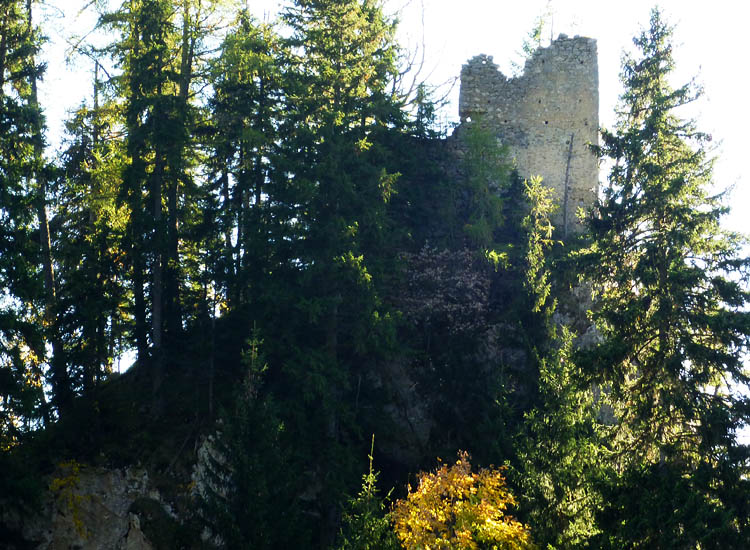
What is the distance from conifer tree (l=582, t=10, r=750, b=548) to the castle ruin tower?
957 centimetres

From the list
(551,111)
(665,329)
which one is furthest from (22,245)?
(551,111)

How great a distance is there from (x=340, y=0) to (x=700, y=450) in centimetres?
1521

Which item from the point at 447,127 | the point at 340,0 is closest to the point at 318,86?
the point at 340,0

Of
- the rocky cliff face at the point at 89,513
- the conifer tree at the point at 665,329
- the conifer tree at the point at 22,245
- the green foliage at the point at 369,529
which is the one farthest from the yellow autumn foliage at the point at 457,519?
the conifer tree at the point at 22,245

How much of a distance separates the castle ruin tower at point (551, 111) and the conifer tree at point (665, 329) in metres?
9.57

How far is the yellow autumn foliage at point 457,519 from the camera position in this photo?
1434 cm

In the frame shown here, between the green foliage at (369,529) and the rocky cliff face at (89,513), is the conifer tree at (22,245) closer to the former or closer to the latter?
the rocky cliff face at (89,513)

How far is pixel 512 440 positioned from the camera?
19547 mm

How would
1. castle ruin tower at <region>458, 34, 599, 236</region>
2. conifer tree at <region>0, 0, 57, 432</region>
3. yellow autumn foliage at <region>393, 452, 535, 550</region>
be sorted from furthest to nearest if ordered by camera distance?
castle ruin tower at <region>458, 34, 599, 236</region> → conifer tree at <region>0, 0, 57, 432</region> → yellow autumn foliage at <region>393, 452, 535, 550</region>

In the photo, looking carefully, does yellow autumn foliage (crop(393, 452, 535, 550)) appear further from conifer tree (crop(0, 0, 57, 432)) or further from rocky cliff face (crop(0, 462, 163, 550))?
conifer tree (crop(0, 0, 57, 432))

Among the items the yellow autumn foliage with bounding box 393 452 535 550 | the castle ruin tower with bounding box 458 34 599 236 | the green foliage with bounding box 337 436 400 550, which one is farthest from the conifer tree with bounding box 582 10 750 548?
the castle ruin tower with bounding box 458 34 599 236

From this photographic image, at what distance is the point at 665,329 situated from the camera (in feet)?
53.8

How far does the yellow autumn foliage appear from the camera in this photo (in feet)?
47.1

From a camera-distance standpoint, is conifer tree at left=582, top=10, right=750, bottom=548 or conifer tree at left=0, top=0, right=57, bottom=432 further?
conifer tree at left=0, top=0, right=57, bottom=432
